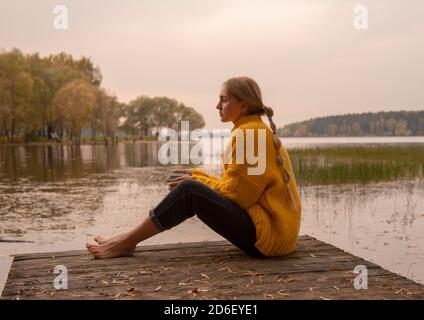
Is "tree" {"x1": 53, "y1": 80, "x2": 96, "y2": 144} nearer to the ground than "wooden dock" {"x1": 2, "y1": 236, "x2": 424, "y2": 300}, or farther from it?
farther from it

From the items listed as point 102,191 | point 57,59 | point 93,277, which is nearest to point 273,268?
point 93,277

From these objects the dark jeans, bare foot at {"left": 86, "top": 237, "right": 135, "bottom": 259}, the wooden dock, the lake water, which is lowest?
the lake water

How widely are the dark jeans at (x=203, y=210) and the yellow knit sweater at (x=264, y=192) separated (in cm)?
6

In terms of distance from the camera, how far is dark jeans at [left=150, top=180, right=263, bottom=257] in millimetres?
3170

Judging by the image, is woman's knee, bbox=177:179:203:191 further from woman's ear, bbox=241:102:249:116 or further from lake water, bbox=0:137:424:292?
lake water, bbox=0:137:424:292

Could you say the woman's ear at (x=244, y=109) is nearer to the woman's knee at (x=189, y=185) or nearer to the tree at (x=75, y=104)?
the woman's knee at (x=189, y=185)

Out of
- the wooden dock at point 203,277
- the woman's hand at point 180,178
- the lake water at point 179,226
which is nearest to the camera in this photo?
the wooden dock at point 203,277

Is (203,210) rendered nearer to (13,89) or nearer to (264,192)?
(264,192)

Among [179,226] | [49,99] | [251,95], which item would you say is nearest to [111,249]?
[251,95]

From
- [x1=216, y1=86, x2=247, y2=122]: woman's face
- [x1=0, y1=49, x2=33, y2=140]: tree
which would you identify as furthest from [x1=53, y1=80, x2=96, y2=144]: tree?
[x1=216, y1=86, x2=247, y2=122]: woman's face

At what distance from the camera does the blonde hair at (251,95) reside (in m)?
3.19

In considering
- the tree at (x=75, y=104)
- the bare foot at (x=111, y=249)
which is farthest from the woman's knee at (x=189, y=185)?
the tree at (x=75, y=104)

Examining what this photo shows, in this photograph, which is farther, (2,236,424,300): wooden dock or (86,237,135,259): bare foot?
(86,237,135,259): bare foot

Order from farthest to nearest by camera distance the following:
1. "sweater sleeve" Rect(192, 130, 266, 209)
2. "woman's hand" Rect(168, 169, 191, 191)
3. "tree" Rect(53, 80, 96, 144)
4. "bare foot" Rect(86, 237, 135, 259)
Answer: "tree" Rect(53, 80, 96, 144) → "bare foot" Rect(86, 237, 135, 259) → "woman's hand" Rect(168, 169, 191, 191) → "sweater sleeve" Rect(192, 130, 266, 209)
